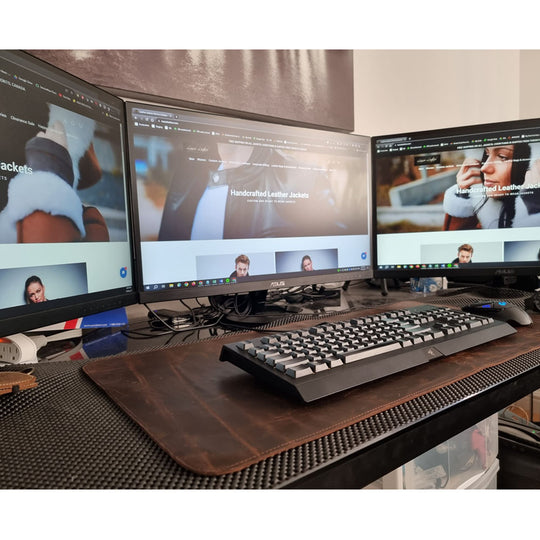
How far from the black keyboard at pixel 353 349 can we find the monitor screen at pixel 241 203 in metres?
0.30

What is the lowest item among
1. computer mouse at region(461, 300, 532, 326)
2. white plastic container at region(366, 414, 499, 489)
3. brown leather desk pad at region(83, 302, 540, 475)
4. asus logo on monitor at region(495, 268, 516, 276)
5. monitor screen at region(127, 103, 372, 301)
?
white plastic container at region(366, 414, 499, 489)

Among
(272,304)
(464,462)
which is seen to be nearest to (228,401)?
(272,304)

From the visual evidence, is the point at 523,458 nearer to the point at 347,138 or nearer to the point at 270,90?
the point at 347,138

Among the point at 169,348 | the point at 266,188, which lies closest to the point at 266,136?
the point at 266,188

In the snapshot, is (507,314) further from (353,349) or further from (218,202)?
(218,202)

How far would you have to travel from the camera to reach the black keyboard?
1.52ft

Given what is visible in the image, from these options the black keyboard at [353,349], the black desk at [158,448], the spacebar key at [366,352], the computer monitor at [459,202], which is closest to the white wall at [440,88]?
the computer monitor at [459,202]

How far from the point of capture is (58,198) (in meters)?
0.61

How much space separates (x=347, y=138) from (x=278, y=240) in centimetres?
35

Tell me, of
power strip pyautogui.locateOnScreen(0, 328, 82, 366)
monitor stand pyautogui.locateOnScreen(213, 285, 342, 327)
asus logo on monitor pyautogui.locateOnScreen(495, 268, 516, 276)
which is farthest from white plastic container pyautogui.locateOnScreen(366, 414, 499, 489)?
power strip pyautogui.locateOnScreen(0, 328, 82, 366)

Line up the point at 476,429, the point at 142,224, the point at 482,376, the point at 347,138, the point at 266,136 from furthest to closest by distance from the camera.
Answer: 1. the point at 476,429
2. the point at 347,138
3. the point at 266,136
4. the point at 142,224
5. the point at 482,376

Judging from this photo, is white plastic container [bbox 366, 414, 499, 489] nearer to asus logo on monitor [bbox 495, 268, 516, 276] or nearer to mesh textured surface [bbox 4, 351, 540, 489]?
asus logo on monitor [bbox 495, 268, 516, 276]

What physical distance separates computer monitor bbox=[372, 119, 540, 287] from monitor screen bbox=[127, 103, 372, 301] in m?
0.06

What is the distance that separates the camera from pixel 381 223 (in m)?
1.06
